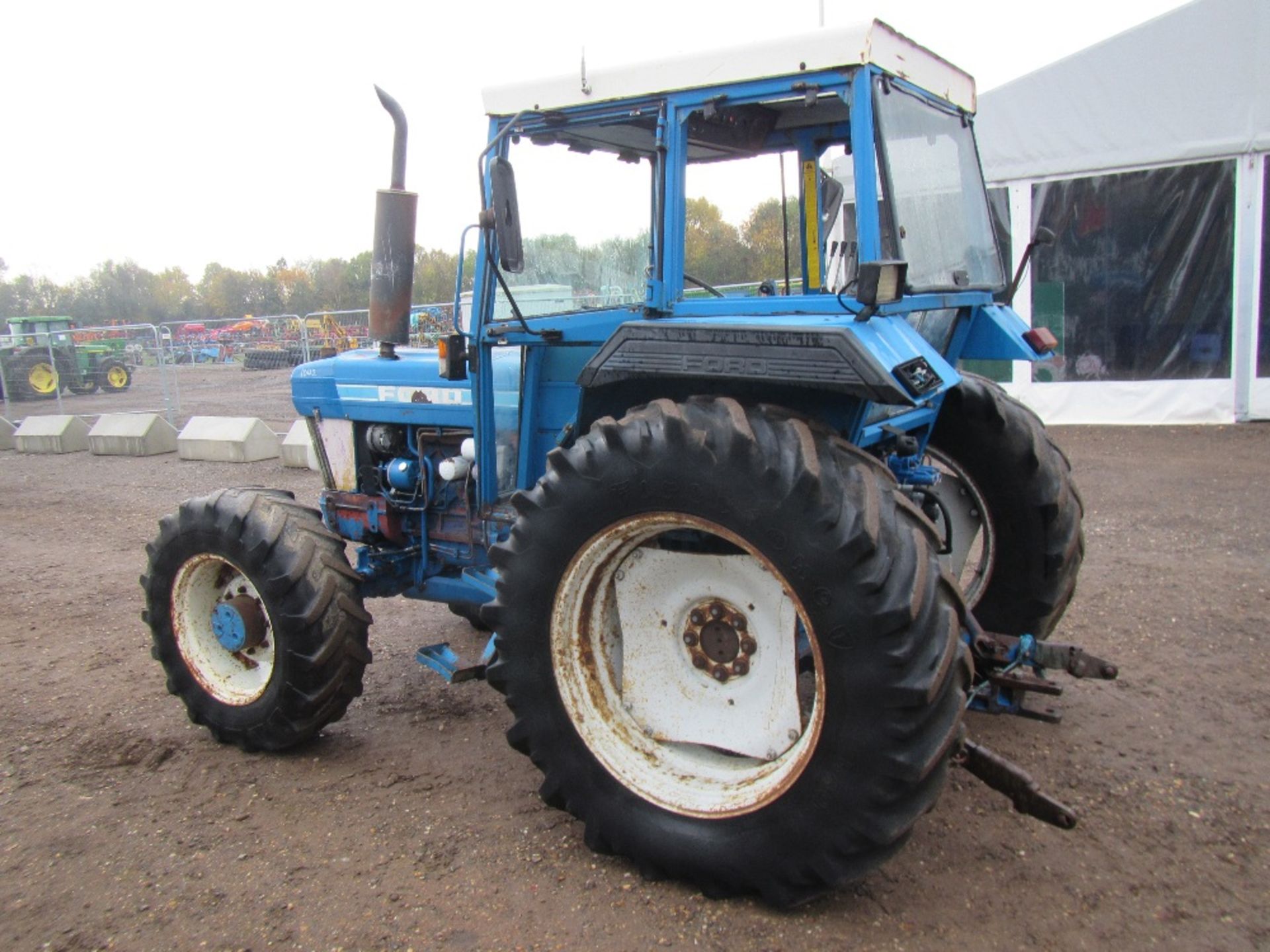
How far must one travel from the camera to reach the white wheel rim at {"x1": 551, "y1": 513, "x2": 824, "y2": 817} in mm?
2854

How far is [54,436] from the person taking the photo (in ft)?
45.3

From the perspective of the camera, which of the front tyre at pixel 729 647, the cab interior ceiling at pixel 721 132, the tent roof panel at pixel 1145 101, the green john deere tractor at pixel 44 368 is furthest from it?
the green john deere tractor at pixel 44 368

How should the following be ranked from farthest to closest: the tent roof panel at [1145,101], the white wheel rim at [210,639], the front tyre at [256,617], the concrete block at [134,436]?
1. the concrete block at [134,436]
2. the tent roof panel at [1145,101]
3. the white wheel rim at [210,639]
4. the front tyre at [256,617]

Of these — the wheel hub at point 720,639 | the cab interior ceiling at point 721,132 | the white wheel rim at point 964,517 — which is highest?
the cab interior ceiling at point 721,132

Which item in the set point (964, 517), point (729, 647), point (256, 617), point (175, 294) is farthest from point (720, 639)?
point (175, 294)

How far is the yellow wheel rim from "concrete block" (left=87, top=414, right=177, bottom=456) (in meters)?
5.38

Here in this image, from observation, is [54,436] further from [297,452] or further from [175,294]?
[175,294]

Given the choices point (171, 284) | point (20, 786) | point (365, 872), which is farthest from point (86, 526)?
point (171, 284)

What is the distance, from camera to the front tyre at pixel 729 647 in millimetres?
2426

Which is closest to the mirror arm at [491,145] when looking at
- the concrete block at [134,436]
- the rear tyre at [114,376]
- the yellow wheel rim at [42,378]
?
the concrete block at [134,436]

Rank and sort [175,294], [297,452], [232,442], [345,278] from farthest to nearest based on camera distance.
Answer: [175,294] → [345,278] → [232,442] → [297,452]

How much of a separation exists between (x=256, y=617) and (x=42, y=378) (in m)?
17.4

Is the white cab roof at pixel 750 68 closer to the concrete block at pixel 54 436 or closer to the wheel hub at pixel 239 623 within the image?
the wheel hub at pixel 239 623

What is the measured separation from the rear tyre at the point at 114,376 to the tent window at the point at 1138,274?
18749mm
